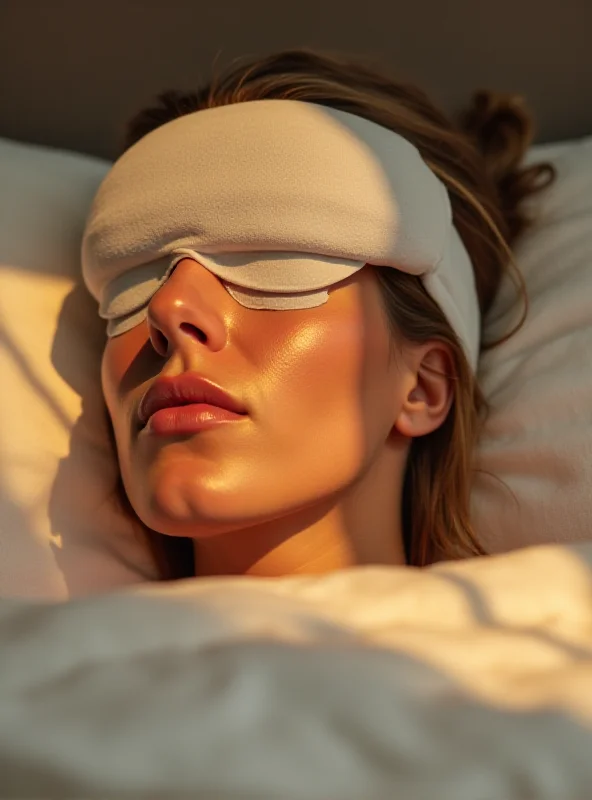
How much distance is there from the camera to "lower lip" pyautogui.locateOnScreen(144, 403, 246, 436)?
0.92m

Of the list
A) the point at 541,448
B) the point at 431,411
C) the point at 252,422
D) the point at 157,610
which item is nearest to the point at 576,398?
the point at 541,448

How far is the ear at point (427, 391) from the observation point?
1.08 m

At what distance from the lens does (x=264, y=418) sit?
3.01 ft

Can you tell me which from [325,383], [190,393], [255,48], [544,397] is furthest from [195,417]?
[255,48]

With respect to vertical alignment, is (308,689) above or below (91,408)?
above

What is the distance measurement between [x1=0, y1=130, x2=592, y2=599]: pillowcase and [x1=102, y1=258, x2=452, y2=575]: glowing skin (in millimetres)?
103

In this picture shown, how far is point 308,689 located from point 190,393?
0.39 meters

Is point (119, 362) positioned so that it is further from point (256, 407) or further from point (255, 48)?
point (255, 48)

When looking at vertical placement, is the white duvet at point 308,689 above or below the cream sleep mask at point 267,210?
below

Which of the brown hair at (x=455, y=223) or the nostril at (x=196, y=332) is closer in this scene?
the nostril at (x=196, y=332)

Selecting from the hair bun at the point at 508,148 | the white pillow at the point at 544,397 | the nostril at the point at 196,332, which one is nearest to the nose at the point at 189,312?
the nostril at the point at 196,332

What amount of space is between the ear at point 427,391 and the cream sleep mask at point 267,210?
6 centimetres

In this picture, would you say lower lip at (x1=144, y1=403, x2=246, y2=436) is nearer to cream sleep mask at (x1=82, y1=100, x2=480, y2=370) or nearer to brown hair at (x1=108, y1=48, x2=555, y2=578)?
cream sleep mask at (x1=82, y1=100, x2=480, y2=370)

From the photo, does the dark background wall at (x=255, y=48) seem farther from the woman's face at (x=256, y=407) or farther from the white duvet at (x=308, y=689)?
the white duvet at (x=308, y=689)
